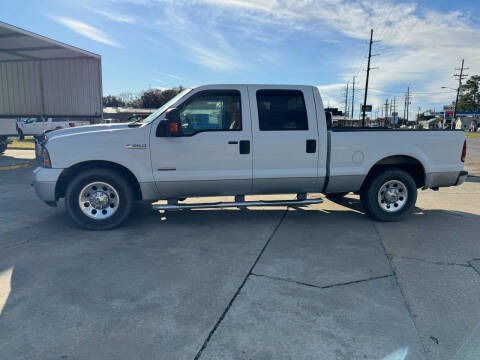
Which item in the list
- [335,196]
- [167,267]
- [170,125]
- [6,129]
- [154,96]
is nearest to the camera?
[167,267]

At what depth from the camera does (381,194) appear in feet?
18.2

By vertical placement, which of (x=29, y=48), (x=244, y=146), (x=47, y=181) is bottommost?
(x=47, y=181)

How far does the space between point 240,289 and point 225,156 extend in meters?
2.22

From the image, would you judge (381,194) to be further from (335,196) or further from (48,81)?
(48,81)

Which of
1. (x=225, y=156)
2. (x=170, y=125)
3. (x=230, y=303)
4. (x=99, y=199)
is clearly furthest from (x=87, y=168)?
(x=230, y=303)

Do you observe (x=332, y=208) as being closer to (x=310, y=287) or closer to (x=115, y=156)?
(x=310, y=287)

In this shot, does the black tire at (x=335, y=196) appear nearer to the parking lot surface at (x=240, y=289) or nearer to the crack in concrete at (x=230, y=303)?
the parking lot surface at (x=240, y=289)

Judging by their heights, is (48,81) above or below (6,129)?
above

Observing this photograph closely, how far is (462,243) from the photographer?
4637 mm

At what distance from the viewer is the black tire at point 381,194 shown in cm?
547

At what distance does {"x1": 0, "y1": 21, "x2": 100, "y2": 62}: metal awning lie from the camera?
12.3 meters

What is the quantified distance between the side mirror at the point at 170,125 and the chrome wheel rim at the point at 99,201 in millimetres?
1089

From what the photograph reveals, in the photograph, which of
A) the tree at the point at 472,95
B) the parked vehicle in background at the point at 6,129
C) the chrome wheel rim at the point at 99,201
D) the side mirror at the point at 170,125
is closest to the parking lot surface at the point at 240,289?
the chrome wheel rim at the point at 99,201

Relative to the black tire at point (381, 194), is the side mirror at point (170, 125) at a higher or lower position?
higher
